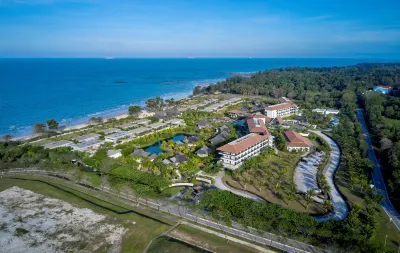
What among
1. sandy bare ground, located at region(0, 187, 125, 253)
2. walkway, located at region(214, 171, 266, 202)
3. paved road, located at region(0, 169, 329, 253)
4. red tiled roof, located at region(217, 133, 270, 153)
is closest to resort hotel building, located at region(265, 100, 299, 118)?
red tiled roof, located at region(217, 133, 270, 153)

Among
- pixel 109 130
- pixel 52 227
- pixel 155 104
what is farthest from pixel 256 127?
pixel 155 104

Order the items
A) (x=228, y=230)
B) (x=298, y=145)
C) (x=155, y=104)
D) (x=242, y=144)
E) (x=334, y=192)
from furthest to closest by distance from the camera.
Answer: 1. (x=155, y=104)
2. (x=298, y=145)
3. (x=242, y=144)
4. (x=334, y=192)
5. (x=228, y=230)

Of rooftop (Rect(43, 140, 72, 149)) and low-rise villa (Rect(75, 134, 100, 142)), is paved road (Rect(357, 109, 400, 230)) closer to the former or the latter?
Answer: low-rise villa (Rect(75, 134, 100, 142))

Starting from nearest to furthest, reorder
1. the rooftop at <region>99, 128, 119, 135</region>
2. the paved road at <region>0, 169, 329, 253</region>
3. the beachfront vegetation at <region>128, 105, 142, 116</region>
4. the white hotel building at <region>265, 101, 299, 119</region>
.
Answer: the paved road at <region>0, 169, 329, 253</region> → the rooftop at <region>99, 128, 119, 135</region> → the white hotel building at <region>265, 101, 299, 119</region> → the beachfront vegetation at <region>128, 105, 142, 116</region>

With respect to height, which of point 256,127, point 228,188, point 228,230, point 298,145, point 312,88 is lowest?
point 228,230

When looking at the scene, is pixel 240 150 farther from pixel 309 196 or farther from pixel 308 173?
pixel 309 196

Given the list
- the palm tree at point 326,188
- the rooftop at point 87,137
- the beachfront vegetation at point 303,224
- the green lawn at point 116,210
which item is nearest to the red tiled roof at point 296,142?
the palm tree at point 326,188
